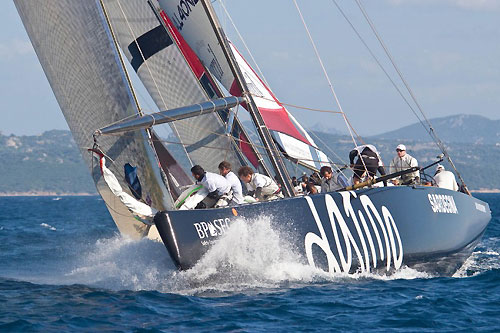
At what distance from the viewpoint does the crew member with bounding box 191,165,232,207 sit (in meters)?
7.16

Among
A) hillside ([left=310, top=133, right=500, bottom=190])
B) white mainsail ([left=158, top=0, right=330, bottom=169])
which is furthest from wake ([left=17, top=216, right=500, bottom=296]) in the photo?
hillside ([left=310, top=133, right=500, bottom=190])

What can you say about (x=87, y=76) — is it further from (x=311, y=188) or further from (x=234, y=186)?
(x=311, y=188)

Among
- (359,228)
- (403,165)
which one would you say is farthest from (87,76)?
(403,165)

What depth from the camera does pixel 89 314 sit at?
6016mm

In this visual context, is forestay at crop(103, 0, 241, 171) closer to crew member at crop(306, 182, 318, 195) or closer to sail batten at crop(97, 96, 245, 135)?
crew member at crop(306, 182, 318, 195)

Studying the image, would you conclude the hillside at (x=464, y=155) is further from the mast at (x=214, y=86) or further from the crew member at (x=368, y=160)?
the mast at (x=214, y=86)

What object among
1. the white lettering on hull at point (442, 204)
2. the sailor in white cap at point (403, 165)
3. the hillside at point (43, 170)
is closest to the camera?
the white lettering on hull at point (442, 204)

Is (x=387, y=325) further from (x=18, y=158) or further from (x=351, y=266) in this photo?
(x=18, y=158)

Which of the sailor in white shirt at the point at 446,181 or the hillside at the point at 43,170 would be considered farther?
the hillside at the point at 43,170

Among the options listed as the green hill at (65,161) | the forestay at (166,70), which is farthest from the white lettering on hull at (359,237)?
the green hill at (65,161)

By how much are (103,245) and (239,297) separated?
7.77ft

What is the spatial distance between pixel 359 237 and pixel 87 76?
2883 mm

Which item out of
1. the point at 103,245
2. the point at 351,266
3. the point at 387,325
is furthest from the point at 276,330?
the point at 103,245

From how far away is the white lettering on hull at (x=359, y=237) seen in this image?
24.8 ft
